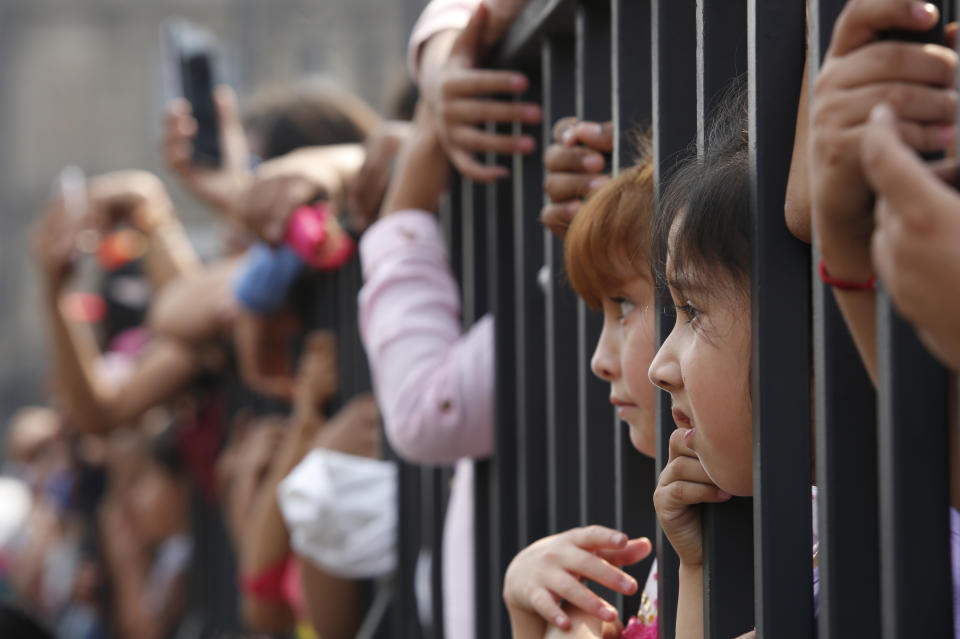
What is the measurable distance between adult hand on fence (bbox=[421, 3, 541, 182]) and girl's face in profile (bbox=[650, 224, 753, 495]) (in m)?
0.62

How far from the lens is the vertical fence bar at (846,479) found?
80 cm

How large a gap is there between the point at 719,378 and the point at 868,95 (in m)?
0.30

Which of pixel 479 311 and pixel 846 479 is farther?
pixel 479 311

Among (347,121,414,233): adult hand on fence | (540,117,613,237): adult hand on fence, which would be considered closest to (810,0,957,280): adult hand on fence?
(540,117,613,237): adult hand on fence

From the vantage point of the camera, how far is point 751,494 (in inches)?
37.0

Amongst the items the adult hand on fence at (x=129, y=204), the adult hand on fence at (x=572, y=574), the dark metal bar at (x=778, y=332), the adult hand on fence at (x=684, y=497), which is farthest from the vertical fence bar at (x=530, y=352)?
the adult hand on fence at (x=129, y=204)

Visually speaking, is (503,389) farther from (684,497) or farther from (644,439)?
(684,497)

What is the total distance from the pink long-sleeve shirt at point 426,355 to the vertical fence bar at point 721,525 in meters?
0.67

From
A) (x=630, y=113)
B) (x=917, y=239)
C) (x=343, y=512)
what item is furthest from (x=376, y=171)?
(x=917, y=239)

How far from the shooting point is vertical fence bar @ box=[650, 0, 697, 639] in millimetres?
1054

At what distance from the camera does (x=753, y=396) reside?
0.87m

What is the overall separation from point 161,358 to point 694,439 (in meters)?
2.78

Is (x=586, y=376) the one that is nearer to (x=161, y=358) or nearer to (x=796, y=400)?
(x=796, y=400)

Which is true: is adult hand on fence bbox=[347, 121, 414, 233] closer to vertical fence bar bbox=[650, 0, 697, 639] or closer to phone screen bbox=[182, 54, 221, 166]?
vertical fence bar bbox=[650, 0, 697, 639]
